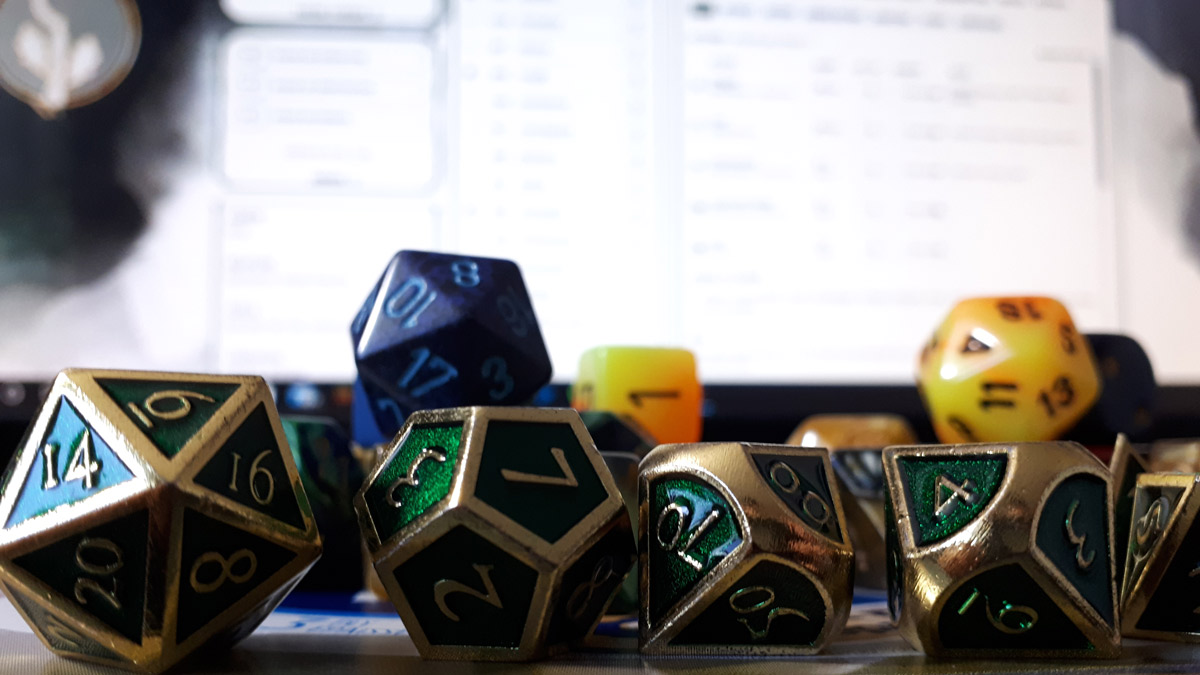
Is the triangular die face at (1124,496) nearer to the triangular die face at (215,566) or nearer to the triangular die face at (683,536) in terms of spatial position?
the triangular die face at (683,536)

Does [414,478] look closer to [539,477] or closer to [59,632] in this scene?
[539,477]

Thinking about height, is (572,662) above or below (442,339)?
below

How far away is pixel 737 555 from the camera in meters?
0.40

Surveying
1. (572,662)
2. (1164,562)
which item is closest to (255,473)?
(572,662)

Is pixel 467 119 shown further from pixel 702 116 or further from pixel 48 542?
pixel 48 542

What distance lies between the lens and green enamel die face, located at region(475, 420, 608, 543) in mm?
397

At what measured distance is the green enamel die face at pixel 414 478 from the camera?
40 cm

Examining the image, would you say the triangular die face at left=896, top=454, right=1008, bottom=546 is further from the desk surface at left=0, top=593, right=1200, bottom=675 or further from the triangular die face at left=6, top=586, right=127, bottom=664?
the triangular die face at left=6, top=586, right=127, bottom=664

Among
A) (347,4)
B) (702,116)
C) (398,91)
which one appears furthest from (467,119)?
(702,116)

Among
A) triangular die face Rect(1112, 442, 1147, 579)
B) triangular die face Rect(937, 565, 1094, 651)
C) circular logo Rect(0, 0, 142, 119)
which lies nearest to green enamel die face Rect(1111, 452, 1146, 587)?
triangular die face Rect(1112, 442, 1147, 579)

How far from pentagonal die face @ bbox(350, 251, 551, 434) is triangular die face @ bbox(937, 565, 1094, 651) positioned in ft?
1.05

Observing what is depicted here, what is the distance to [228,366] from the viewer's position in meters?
1.07

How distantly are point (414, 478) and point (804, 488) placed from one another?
189mm

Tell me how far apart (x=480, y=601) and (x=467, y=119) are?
84 centimetres
